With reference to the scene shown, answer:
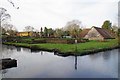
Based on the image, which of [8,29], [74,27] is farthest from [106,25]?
[8,29]

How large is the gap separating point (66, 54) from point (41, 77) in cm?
748

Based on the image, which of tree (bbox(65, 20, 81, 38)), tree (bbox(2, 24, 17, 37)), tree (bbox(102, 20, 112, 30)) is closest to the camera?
tree (bbox(2, 24, 17, 37))

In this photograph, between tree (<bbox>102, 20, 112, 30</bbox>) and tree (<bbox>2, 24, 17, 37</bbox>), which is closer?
tree (<bbox>2, 24, 17, 37</bbox>)

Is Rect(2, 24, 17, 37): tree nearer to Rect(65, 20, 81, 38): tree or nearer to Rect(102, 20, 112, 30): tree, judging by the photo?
Rect(65, 20, 81, 38): tree

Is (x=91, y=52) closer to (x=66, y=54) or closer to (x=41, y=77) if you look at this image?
(x=66, y=54)

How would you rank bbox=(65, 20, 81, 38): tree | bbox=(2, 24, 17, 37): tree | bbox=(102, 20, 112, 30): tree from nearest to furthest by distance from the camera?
bbox=(2, 24, 17, 37): tree
bbox=(65, 20, 81, 38): tree
bbox=(102, 20, 112, 30): tree

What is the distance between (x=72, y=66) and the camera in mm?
11961

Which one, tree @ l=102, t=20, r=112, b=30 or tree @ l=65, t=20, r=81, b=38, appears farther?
tree @ l=102, t=20, r=112, b=30

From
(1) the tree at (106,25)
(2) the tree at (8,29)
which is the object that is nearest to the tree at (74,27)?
(1) the tree at (106,25)

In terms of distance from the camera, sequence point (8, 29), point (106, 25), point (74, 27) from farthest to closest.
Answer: point (106, 25), point (74, 27), point (8, 29)

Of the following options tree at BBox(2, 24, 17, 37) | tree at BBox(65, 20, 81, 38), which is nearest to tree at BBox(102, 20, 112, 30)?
tree at BBox(65, 20, 81, 38)

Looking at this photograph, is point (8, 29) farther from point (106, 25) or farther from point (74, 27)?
point (106, 25)

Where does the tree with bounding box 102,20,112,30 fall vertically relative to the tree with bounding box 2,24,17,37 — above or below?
above

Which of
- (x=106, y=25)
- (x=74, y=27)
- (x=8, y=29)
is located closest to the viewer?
(x=8, y=29)
